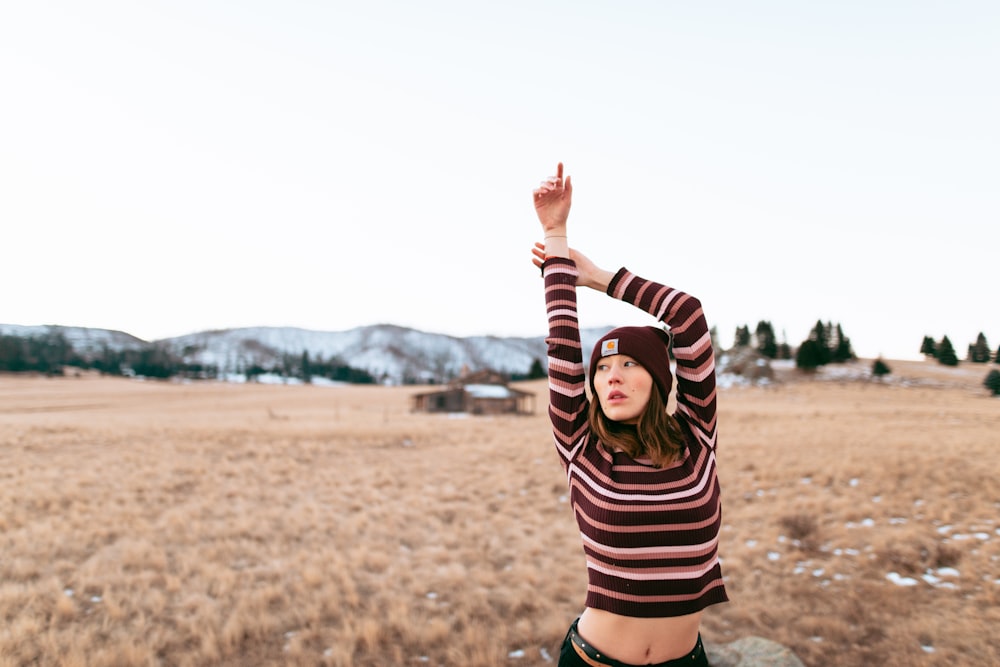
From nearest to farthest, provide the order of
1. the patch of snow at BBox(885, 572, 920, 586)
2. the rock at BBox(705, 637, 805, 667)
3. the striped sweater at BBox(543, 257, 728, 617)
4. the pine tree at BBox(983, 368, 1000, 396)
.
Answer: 1. the striped sweater at BBox(543, 257, 728, 617)
2. the rock at BBox(705, 637, 805, 667)
3. the patch of snow at BBox(885, 572, 920, 586)
4. the pine tree at BBox(983, 368, 1000, 396)

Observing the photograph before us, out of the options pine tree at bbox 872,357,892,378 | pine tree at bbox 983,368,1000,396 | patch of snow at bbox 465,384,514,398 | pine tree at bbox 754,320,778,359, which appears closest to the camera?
pine tree at bbox 983,368,1000,396

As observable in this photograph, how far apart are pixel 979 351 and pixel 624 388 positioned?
8497cm

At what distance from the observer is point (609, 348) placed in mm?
2051

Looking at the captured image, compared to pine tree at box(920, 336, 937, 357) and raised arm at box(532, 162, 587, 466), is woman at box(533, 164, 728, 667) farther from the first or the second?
pine tree at box(920, 336, 937, 357)

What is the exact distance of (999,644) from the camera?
19.0ft

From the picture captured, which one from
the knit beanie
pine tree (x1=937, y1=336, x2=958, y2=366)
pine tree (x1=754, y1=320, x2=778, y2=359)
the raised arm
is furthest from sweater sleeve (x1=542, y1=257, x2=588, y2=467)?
pine tree (x1=937, y1=336, x2=958, y2=366)

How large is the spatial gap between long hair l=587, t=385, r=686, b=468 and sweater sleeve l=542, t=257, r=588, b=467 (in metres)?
0.08

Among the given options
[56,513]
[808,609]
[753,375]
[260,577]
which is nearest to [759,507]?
[808,609]

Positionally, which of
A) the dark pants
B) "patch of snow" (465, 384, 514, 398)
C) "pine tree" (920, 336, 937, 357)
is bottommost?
"patch of snow" (465, 384, 514, 398)

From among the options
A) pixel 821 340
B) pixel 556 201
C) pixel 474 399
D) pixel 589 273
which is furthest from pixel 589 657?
pixel 821 340

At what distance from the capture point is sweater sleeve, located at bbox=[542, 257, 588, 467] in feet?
6.55

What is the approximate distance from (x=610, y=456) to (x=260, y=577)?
7.95 m

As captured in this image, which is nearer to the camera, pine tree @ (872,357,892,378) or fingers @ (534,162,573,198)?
fingers @ (534,162,573,198)

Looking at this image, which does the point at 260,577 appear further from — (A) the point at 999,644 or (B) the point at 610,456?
(A) the point at 999,644
